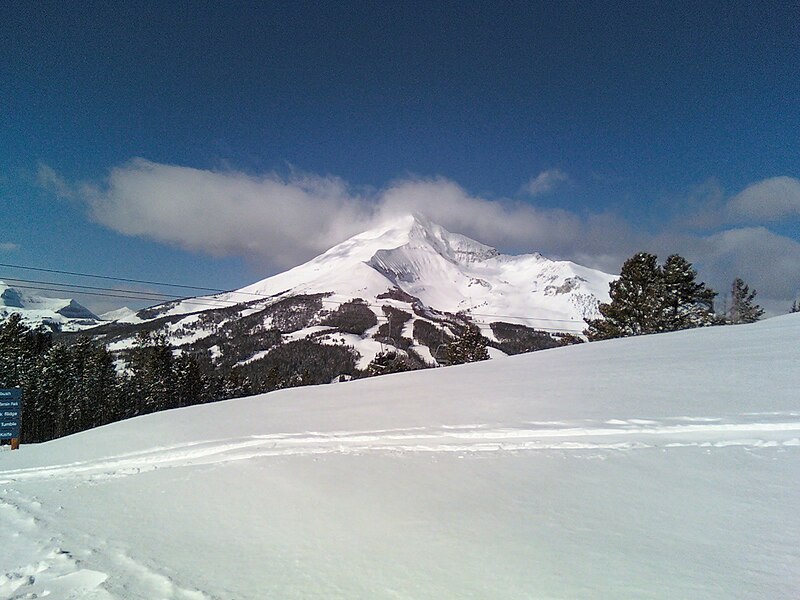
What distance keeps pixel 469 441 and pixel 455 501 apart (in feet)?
7.76

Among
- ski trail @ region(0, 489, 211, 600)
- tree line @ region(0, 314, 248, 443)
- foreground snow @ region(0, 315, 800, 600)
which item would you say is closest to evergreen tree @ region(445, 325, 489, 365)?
foreground snow @ region(0, 315, 800, 600)

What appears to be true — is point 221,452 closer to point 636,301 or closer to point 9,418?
point 9,418

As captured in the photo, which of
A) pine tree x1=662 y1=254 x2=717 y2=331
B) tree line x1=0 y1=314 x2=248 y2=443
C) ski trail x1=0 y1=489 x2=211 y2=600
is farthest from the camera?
tree line x1=0 y1=314 x2=248 y2=443

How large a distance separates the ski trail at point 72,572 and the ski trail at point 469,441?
9.77ft

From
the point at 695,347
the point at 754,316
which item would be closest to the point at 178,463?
the point at 695,347

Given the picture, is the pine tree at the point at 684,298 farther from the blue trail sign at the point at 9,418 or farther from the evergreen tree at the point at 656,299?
the blue trail sign at the point at 9,418

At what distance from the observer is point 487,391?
10844mm

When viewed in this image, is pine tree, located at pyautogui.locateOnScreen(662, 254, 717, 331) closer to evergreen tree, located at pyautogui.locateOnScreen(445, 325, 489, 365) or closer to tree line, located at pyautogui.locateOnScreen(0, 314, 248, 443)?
evergreen tree, located at pyautogui.locateOnScreen(445, 325, 489, 365)

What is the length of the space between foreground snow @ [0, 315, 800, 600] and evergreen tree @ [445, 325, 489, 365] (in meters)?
30.8

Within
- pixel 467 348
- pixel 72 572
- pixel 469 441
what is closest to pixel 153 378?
pixel 467 348

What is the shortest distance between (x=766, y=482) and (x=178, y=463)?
8868 mm

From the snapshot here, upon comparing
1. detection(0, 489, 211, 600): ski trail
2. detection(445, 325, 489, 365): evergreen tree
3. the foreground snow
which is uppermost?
detection(445, 325, 489, 365): evergreen tree

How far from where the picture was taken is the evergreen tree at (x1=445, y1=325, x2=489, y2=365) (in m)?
41.0

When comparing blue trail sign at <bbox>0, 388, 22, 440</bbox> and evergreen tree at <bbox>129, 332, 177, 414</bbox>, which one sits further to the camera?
evergreen tree at <bbox>129, 332, 177, 414</bbox>
